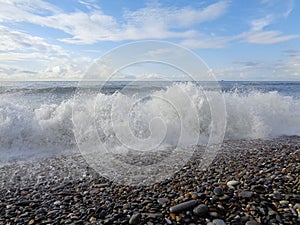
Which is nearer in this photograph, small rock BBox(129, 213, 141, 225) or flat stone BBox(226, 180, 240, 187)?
small rock BBox(129, 213, 141, 225)

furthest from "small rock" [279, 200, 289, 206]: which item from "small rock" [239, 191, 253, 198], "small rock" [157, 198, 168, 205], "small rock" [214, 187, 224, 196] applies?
"small rock" [157, 198, 168, 205]

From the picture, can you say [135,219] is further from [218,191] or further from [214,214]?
[218,191]

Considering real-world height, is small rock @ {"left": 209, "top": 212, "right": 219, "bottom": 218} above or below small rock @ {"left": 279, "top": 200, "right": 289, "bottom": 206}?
below

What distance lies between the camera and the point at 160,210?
2986 mm

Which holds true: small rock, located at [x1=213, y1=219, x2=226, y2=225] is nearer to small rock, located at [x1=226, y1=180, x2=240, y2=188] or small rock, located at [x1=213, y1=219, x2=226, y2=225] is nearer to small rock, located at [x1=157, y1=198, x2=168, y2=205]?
small rock, located at [x1=157, y1=198, x2=168, y2=205]

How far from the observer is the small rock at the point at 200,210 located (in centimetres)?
279

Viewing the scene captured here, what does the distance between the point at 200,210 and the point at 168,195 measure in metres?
0.66

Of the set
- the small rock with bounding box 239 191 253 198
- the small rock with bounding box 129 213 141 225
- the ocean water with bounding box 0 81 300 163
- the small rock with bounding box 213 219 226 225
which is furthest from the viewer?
the ocean water with bounding box 0 81 300 163

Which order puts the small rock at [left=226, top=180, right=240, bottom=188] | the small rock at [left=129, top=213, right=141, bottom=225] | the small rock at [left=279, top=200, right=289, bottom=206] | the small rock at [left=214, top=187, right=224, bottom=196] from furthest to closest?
1. the small rock at [left=226, top=180, right=240, bottom=188]
2. the small rock at [left=214, top=187, right=224, bottom=196]
3. the small rock at [left=279, top=200, right=289, bottom=206]
4. the small rock at [left=129, top=213, right=141, bottom=225]

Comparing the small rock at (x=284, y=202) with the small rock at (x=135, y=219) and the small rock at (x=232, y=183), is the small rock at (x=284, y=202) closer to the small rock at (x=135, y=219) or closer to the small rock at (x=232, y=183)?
the small rock at (x=232, y=183)

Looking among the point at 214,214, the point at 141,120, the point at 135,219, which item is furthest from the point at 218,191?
the point at 141,120

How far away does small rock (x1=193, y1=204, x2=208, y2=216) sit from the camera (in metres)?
A: 2.79

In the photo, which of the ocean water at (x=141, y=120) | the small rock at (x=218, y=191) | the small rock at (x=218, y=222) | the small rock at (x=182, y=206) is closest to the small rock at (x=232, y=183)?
the small rock at (x=218, y=191)

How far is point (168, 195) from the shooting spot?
3.41 meters
